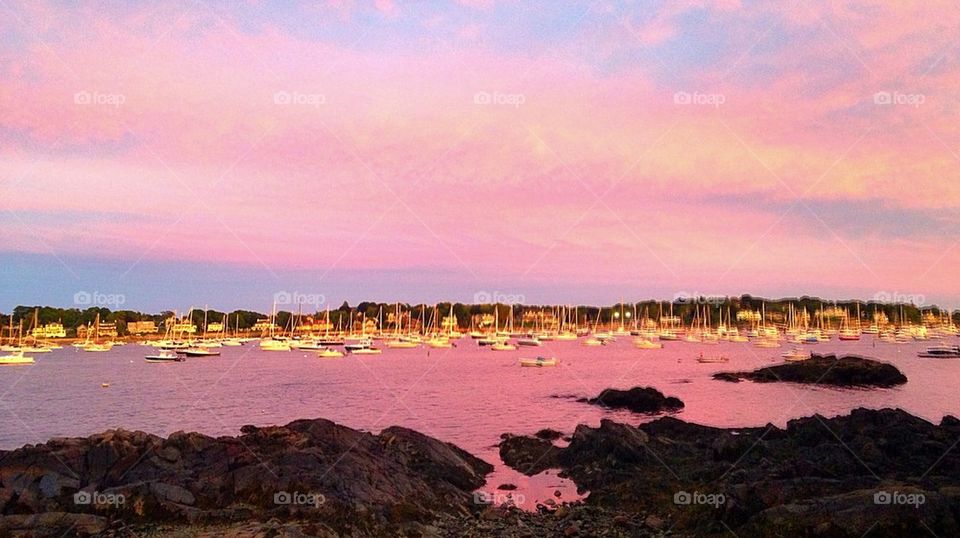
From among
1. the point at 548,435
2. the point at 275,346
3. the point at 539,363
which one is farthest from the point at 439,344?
the point at 548,435

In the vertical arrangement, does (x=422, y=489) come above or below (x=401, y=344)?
above

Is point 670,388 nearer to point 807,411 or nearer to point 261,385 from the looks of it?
point 807,411

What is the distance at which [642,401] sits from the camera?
205 feet

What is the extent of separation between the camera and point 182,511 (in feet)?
70.8

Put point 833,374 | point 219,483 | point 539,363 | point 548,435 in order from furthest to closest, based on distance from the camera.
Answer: point 539,363 < point 833,374 < point 548,435 < point 219,483

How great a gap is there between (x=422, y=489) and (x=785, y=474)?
1442 cm

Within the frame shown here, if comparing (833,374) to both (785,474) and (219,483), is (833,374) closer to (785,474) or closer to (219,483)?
(785,474)

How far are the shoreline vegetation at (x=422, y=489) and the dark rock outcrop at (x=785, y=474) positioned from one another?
0.23 ft

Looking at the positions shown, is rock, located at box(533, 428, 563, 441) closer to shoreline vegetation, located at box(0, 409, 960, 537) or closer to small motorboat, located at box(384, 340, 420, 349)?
shoreline vegetation, located at box(0, 409, 960, 537)

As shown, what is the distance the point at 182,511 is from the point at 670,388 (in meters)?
69.5

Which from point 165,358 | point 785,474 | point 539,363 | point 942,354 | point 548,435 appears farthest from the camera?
point 942,354

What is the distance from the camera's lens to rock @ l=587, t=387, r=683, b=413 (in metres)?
61.8

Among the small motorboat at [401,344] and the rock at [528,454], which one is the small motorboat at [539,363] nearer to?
the rock at [528,454]

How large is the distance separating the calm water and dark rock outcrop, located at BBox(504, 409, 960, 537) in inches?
178
